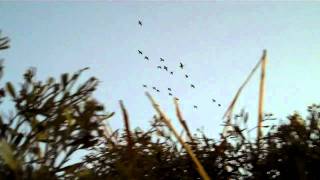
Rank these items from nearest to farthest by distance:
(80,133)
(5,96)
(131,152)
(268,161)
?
(131,152) → (80,133) → (5,96) → (268,161)

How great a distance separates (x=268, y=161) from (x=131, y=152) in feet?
6.06

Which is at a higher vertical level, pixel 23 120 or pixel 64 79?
pixel 64 79

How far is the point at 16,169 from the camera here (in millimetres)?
2869

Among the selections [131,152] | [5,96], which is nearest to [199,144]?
[131,152]

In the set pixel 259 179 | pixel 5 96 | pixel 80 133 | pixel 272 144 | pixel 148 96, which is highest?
pixel 5 96

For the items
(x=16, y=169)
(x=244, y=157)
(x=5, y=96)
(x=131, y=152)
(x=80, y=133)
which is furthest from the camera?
(x=244, y=157)

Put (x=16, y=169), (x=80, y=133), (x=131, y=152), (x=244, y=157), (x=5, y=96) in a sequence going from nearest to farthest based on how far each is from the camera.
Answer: (x=16, y=169)
(x=131, y=152)
(x=80, y=133)
(x=5, y=96)
(x=244, y=157)

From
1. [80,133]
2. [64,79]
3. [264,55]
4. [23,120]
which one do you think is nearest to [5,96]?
[23,120]

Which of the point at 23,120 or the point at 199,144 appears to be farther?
the point at 199,144

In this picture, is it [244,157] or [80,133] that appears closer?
[80,133]

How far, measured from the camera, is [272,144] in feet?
14.8

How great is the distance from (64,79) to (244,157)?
2.37 metres

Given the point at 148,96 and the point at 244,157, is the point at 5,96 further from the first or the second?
the point at 244,157

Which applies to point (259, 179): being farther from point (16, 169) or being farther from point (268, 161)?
point (16, 169)
